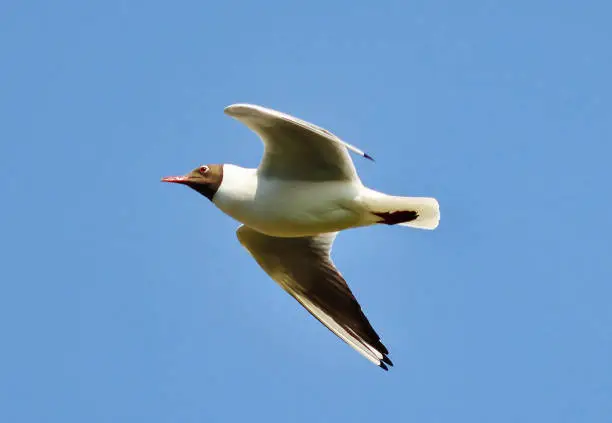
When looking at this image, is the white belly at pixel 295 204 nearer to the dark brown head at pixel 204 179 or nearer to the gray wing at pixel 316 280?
the dark brown head at pixel 204 179

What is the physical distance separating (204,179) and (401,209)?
1488mm

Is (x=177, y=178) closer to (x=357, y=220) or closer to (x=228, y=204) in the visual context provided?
(x=228, y=204)

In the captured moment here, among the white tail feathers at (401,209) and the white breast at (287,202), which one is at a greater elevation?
the white tail feathers at (401,209)

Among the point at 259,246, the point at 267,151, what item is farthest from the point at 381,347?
the point at 267,151

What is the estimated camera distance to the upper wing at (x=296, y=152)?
8328 mm

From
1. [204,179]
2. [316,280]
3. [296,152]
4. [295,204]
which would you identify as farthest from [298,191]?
[316,280]

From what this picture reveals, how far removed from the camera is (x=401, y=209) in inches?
347

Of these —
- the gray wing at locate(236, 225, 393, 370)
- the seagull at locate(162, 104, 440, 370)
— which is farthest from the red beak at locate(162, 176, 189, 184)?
the gray wing at locate(236, 225, 393, 370)

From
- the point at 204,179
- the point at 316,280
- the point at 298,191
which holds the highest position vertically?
the point at 298,191

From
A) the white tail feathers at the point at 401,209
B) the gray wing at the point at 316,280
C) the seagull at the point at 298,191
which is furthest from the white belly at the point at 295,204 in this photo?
the gray wing at the point at 316,280

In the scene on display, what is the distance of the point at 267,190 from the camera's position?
8844mm

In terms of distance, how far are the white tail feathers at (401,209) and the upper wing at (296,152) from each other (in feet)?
0.85

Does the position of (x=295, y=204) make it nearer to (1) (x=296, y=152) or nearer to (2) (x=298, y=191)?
(2) (x=298, y=191)

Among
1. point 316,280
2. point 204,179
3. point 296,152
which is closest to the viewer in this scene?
point 296,152
